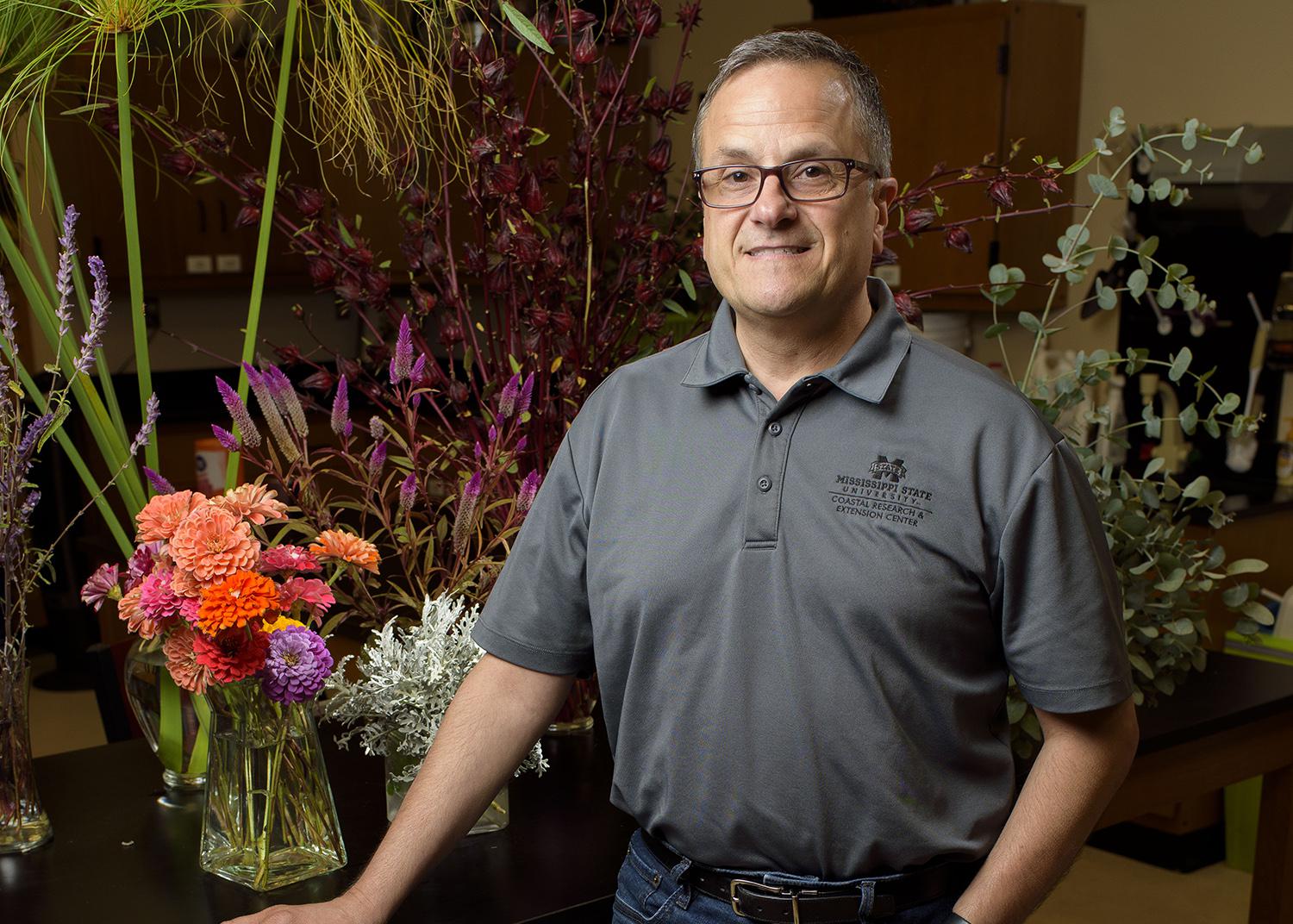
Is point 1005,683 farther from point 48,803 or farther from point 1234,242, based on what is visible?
point 1234,242

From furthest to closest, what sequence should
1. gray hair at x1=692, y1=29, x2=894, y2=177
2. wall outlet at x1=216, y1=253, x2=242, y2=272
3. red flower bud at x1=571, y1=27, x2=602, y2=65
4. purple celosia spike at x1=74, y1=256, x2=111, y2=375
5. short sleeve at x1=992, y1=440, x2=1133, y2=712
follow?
1. wall outlet at x1=216, y1=253, x2=242, y2=272
2. red flower bud at x1=571, y1=27, x2=602, y2=65
3. purple celosia spike at x1=74, y1=256, x2=111, y2=375
4. gray hair at x1=692, y1=29, x2=894, y2=177
5. short sleeve at x1=992, y1=440, x2=1133, y2=712

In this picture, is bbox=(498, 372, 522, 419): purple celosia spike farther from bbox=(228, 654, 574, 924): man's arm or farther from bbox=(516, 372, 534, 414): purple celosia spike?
bbox=(228, 654, 574, 924): man's arm

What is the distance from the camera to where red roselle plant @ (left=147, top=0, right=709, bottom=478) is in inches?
68.9

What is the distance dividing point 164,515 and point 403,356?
339 mm

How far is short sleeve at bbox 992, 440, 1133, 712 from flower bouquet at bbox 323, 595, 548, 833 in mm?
557

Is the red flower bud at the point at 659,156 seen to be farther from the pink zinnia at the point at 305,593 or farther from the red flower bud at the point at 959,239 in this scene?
the pink zinnia at the point at 305,593

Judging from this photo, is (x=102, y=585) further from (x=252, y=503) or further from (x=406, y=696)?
(x=406, y=696)

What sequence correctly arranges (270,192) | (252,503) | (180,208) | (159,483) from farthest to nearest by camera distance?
(180,208) → (270,192) → (159,483) → (252,503)

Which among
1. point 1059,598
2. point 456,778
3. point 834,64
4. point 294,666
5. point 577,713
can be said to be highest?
point 834,64

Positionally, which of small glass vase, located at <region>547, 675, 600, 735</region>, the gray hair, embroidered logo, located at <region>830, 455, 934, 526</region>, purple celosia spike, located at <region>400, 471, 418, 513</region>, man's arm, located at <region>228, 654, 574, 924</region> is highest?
the gray hair

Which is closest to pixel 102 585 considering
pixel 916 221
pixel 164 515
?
pixel 164 515

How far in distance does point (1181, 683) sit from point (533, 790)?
105 centimetres

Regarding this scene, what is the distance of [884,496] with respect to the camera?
1317mm

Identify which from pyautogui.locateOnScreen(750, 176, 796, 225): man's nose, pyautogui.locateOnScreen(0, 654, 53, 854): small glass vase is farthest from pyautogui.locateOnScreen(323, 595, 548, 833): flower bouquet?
pyautogui.locateOnScreen(750, 176, 796, 225): man's nose
